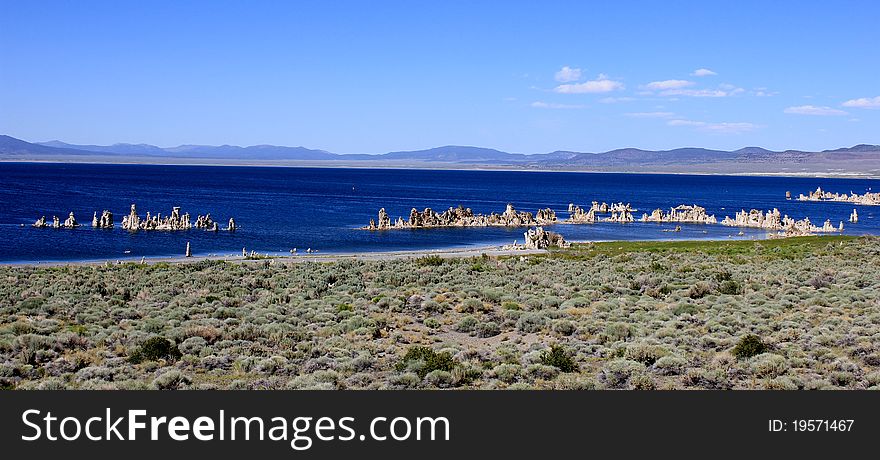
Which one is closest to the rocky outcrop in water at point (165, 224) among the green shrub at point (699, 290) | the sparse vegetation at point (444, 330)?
the sparse vegetation at point (444, 330)

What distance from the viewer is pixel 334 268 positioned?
42031mm

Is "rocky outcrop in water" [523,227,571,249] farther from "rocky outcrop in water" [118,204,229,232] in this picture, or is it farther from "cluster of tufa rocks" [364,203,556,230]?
"rocky outcrop in water" [118,204,229,232]

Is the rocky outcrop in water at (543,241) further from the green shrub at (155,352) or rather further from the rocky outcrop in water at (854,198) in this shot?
the rocky outcrop in water at (854,198)

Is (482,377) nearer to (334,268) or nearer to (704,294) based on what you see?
(704,294)

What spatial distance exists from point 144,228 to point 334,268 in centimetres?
5030

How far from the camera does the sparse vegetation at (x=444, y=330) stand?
16125 mm

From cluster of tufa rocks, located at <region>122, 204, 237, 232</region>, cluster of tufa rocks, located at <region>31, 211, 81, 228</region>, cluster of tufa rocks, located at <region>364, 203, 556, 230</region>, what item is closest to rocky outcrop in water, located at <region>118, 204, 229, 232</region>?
cluster of tufa rocks, located at <region>122, 204, 237, 232</region>

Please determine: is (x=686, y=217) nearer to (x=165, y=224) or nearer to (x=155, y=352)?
(x=165, y=224)

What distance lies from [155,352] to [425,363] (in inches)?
268

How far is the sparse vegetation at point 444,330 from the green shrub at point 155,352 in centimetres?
4

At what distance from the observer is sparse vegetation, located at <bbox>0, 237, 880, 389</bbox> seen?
52.9 ft

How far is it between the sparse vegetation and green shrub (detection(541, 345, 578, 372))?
0.17 ft
